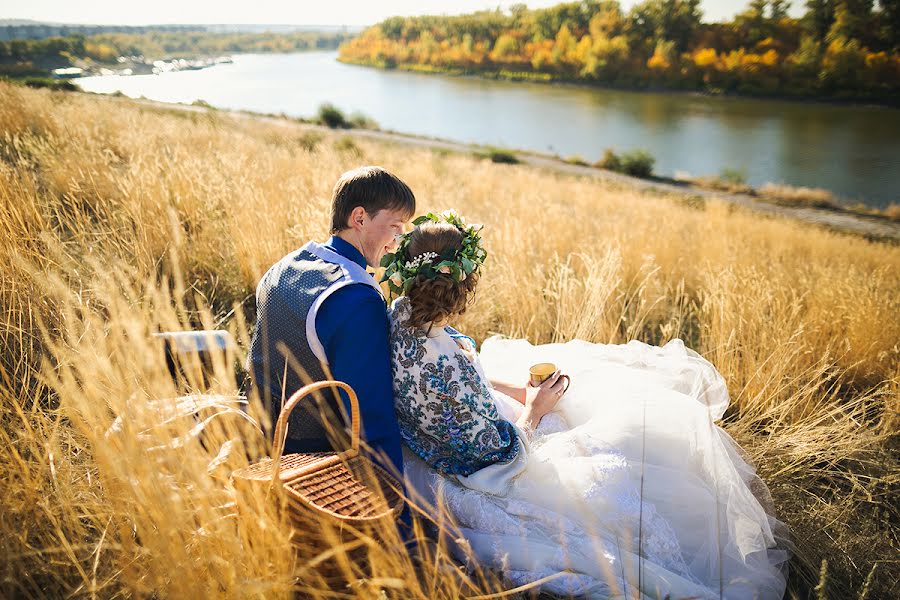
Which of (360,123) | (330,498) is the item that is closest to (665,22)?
(360,123)

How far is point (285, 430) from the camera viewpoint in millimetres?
1233

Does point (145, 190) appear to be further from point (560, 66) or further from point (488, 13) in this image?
point (488, 13)

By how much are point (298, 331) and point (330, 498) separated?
0.58 m

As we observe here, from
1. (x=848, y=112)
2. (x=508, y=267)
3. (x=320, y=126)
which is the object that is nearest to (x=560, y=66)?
(x=848, y=112)

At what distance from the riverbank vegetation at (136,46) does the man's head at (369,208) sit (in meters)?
7.26

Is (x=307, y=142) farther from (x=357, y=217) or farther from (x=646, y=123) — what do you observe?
(x=646, y=123)

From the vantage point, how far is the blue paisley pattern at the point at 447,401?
1.73m

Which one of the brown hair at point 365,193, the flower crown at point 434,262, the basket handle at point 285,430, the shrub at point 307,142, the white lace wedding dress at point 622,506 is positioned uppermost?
the brown hair at point 365,193

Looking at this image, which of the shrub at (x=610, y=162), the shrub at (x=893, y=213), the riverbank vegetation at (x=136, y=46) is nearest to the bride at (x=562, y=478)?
the riverbank vegetation at (x=136, y=46)

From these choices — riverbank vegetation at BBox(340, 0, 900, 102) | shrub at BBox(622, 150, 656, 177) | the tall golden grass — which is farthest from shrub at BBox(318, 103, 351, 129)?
riverbank vegetation at BBox(340, 0, 900, 102)

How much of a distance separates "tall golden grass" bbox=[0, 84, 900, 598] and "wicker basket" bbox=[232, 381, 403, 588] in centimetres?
5

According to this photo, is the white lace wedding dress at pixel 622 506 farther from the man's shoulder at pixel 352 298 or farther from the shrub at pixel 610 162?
the shrub at pixel 610 162

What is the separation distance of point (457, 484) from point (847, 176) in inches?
1215

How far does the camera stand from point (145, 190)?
11.9ft
